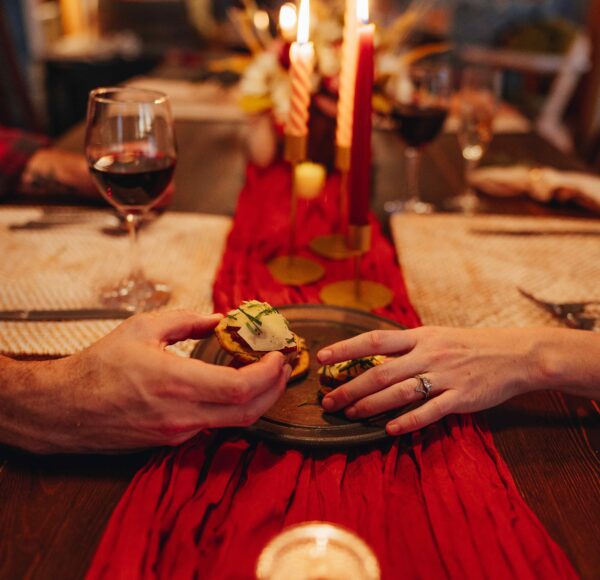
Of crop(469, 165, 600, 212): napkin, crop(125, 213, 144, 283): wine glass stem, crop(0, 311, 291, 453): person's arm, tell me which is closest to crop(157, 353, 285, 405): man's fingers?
crop(0, 311, 291, 453): person's arm

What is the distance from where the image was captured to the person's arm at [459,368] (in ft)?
2.08

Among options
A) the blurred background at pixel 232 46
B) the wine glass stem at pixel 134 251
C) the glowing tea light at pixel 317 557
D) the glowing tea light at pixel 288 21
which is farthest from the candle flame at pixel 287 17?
the glowing tea light at pixel 317 557

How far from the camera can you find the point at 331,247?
→ 1146 millimetres

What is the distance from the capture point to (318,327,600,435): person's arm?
2.08 feet

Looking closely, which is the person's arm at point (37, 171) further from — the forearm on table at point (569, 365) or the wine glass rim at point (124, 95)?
the forearm on table at point (569, 365)

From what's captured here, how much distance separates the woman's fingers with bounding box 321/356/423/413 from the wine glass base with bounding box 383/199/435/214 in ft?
2.44

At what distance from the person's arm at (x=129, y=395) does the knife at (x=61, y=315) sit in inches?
9.2

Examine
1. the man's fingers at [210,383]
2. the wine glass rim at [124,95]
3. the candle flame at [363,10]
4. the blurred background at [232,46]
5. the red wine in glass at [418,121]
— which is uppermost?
the candle flame at [363,10]

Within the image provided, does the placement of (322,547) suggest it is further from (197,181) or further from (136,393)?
(197,181)

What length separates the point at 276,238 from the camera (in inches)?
45.1

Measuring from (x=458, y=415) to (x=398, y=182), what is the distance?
3.15ft

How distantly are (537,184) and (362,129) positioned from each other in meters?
0.76

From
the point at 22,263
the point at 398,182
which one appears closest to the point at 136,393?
the point at 22,263

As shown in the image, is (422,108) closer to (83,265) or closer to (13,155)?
(83,265)
